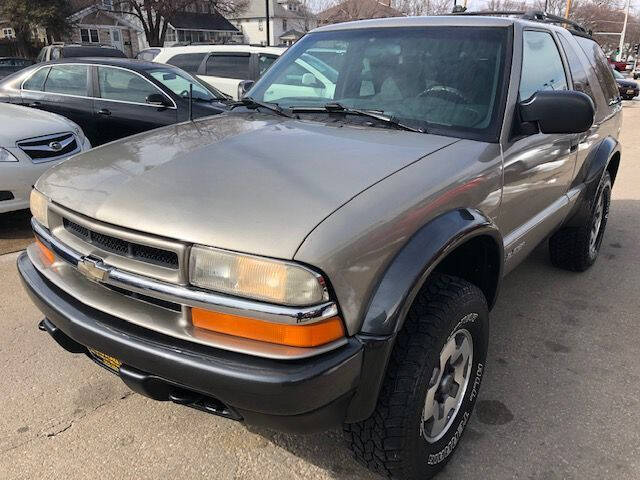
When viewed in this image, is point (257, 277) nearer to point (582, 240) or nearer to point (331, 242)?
point (331, 242)

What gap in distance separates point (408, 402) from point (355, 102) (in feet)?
5.31

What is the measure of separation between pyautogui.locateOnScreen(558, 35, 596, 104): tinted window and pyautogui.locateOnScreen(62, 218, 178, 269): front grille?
3002 millimetres

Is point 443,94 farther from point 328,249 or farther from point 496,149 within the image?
point 328,249

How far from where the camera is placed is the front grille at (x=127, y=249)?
1.85m

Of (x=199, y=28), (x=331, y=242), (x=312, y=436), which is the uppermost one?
(x=199, y=28)

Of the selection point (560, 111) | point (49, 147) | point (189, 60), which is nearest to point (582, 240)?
point (560, 111)

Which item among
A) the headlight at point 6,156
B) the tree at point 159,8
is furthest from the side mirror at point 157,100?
the tree at point 159,8

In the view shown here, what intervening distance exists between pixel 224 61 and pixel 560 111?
8738 mm

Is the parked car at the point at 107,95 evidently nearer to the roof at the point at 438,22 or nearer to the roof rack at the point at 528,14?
the roof at the point at 438,22

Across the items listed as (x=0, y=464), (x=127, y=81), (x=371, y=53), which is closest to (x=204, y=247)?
(x=0, y=464)

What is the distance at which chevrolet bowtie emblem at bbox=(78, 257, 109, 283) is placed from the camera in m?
1.95

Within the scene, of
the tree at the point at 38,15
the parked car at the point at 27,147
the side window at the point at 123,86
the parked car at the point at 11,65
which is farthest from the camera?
the tree at the point at 38,15

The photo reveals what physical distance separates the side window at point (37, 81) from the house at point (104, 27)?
35.0 metres

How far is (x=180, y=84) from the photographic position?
7.23 meters
